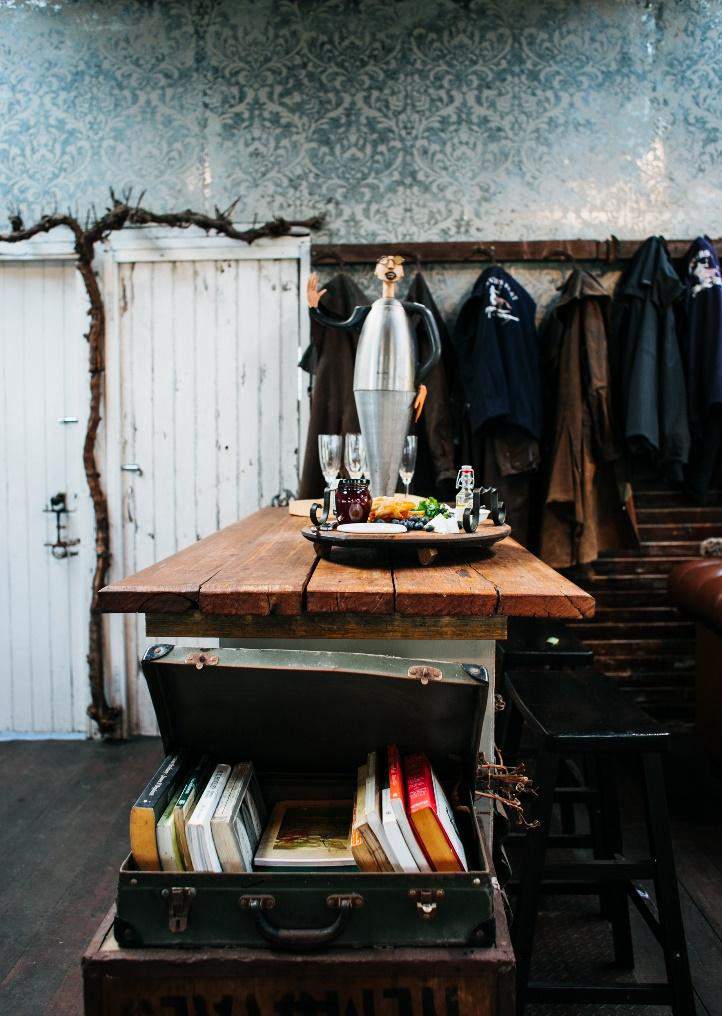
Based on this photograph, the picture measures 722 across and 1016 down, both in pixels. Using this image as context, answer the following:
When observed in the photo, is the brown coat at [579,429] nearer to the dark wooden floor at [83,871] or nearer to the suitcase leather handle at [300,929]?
the dark wooden floor at [83,871]

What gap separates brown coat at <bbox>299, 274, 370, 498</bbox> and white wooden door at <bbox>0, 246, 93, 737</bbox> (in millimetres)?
1034

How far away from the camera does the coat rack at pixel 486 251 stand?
9.73ft

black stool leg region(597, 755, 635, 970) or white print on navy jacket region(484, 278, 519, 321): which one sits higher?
white print on navy jacket region(484, 278, 519, 321)

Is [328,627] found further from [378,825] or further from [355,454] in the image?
[355,454]

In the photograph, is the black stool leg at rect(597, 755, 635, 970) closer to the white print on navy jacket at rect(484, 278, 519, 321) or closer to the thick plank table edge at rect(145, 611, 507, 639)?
the thick plank table edge at rect(145, 611, 507, 639)

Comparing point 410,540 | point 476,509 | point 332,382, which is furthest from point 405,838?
point 332,382

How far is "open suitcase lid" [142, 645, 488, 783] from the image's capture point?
3.22 ft

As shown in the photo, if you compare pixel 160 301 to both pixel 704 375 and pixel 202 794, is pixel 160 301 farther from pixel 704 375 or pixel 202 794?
pixel 202 794

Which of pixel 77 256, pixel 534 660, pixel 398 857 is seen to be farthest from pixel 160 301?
pixel 398 857

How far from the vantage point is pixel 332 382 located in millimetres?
2824

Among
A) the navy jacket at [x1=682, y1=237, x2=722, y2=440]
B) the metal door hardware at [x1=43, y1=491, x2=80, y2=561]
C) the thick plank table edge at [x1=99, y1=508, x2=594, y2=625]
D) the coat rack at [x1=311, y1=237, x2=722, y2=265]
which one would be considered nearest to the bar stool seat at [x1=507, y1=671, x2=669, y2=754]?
the thick plank table edge at [x1=99, y1=508, x2=594, y2=625]

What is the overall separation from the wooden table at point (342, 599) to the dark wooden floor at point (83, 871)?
1.00 metres

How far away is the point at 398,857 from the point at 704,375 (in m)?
2.42

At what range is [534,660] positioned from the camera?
77.8 inches
